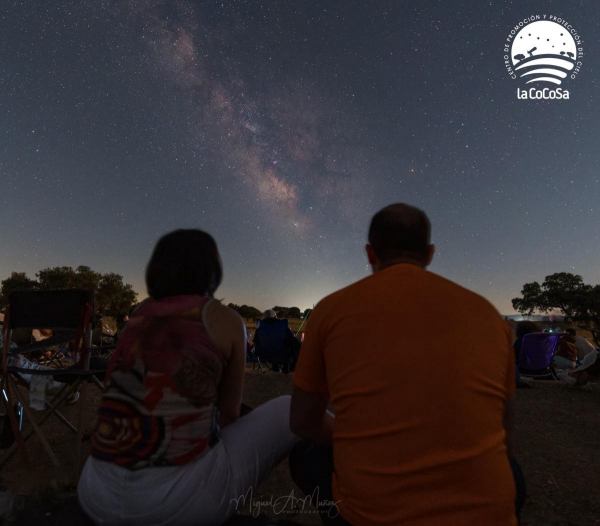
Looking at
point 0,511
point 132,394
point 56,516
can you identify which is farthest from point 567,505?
point 0,511

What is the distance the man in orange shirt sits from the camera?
1124 millimetres

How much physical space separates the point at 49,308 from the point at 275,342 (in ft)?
22.6

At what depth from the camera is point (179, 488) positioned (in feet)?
4.70

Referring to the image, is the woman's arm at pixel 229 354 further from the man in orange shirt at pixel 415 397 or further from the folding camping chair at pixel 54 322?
the folding camping chair at pixel 54 322

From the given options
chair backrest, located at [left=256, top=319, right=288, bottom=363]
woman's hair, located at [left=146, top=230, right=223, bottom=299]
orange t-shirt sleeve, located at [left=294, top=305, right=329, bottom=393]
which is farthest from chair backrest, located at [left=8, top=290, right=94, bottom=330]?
chair backrest, located at [left=256, top=319, right=288, bottom=363]

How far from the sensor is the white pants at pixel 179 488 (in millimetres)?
1414

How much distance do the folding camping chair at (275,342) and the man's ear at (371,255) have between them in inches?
319

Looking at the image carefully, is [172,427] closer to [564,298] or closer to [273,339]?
[273,339]

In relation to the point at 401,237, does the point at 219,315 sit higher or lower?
lower

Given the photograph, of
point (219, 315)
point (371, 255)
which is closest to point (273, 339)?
point (219, 315)

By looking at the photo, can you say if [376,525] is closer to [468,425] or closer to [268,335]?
[468,425]

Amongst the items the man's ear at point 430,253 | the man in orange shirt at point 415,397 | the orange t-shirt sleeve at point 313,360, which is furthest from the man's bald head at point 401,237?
the orange t-shirt sleeve at point 313,360

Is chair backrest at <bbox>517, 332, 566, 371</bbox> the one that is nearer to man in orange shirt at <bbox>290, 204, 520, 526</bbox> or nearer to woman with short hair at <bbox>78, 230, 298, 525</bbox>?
man in orange shirt at <bbox>290, 204, 520, 526</bbox>

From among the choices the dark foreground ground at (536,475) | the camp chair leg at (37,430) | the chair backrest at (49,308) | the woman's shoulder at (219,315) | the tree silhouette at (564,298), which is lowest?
the dark foreground ground at (536,475)
